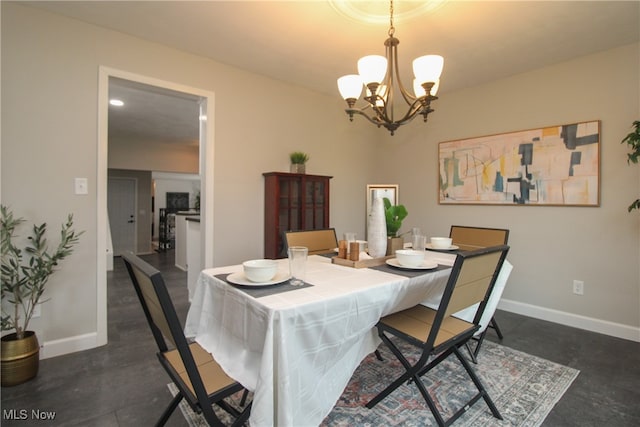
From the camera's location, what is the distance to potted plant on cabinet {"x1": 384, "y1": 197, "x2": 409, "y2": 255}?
1986 mm

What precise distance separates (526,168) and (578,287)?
1.23m

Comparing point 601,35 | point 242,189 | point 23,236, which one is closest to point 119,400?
point 23,236

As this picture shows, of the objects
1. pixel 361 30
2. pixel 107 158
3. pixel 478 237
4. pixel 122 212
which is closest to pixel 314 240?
pixel 478 237

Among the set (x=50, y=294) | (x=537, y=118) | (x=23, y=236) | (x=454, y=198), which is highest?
(x=537, y=118)

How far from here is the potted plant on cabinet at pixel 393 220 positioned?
1986 mm

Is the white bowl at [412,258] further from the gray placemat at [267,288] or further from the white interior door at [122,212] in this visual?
the white interior door at [122,212]

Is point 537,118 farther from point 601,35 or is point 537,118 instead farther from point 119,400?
point 119,400

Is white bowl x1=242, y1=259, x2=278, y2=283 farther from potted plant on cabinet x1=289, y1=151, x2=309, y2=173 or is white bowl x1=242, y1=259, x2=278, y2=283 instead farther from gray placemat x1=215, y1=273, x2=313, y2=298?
potted plant on cabinet x1=289, y1=151, x2=309, y2=173

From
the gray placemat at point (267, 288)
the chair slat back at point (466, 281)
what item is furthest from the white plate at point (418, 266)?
the gray placemat at point (267, 288)

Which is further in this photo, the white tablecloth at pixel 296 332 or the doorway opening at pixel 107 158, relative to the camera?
the doorway opening at pixel 107 158

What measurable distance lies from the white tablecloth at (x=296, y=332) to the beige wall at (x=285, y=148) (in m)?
1.55

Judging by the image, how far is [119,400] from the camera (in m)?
1.77

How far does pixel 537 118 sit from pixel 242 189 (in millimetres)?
3079

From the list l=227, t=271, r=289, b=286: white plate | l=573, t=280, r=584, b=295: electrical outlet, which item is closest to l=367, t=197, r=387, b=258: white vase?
l=227, t=271, r=289, b=286: white plate
